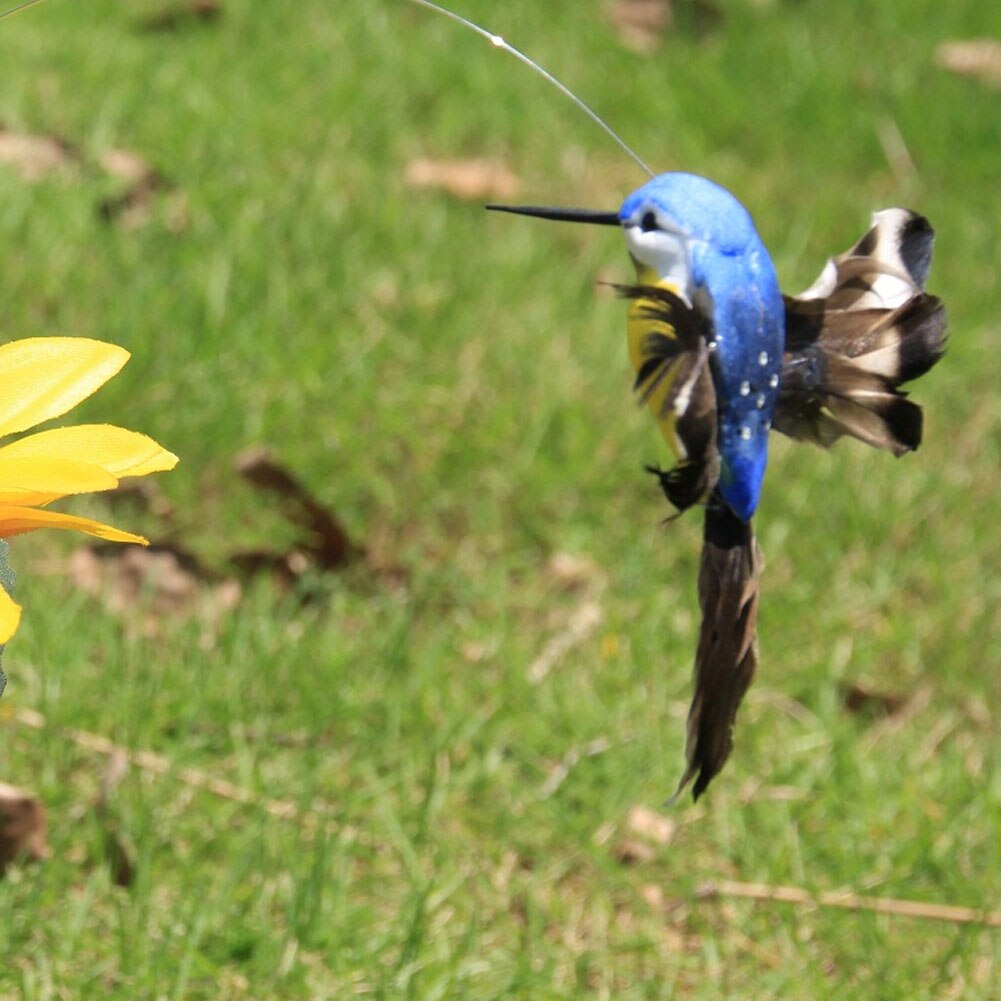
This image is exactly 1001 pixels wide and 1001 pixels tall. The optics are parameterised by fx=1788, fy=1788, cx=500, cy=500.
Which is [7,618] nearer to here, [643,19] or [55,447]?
[55,447]

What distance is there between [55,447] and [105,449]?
→ 0.03 m

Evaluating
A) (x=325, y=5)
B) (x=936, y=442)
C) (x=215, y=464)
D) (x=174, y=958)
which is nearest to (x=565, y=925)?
(x=174, y=958)

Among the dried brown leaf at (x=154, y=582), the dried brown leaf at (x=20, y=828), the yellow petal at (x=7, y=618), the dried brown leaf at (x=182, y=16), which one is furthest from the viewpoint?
the dried brown leaf at (x=182, y=16)

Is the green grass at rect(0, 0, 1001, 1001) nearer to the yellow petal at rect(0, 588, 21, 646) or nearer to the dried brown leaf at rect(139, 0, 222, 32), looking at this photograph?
the dried brown leaf at rect(139, 0, 222, 32)

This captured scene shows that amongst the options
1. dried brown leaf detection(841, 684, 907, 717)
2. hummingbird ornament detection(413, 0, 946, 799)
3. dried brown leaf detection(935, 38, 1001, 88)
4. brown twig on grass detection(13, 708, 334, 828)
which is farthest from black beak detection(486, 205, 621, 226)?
dried brown leaf detection(935, 38, 1001, 88)

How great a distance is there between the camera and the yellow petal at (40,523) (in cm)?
79

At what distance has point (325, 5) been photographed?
141 inches

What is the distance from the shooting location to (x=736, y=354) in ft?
3.11

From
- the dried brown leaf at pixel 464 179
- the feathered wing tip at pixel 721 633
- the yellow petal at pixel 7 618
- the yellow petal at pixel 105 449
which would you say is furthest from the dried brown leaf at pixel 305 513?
the yellow petal at pixel 7 618

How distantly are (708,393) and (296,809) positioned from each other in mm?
968

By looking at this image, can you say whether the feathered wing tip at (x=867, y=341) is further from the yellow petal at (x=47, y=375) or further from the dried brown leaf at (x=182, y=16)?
the dried brown leaf at (x=182, y=16)

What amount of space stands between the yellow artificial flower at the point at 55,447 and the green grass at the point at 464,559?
696 mm

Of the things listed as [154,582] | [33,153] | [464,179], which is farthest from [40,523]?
[464,179]

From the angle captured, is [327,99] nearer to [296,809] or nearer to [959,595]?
[959,595]
